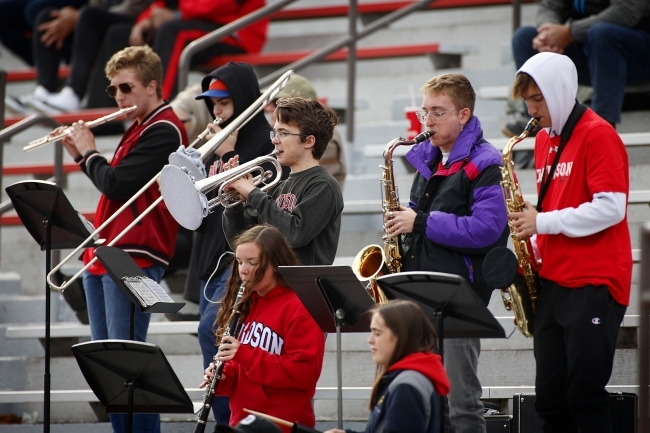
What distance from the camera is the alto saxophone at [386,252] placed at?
187 inches

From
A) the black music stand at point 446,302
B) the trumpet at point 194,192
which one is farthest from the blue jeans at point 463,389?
the trumpet at point 194,192

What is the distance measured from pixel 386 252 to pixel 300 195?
0.49 metres

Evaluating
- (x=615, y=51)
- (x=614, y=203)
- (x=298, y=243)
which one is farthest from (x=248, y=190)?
(x=615, y=51)

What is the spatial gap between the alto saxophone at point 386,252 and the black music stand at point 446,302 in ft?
2.28

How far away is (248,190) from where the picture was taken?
15.3 feet

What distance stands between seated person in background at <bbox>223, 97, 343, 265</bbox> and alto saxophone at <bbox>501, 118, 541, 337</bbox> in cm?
76

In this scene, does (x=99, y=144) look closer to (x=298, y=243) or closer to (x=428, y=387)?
(x=298, y=243)

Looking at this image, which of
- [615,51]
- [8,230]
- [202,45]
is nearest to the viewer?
[615,51]

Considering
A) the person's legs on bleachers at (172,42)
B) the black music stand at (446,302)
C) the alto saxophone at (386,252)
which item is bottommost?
the black music stand at (446,302)

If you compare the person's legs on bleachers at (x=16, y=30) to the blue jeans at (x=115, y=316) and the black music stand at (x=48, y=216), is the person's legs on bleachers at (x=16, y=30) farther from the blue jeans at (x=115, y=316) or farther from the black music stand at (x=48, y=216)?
the blue jeans at (x=115, y=316)

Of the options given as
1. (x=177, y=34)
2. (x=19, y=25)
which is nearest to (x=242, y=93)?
(x=177, y=34)

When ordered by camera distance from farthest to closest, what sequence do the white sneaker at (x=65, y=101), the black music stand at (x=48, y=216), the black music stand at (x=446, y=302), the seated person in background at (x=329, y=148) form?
the white sneaker at (x=65, y=101) → the seated person in background at (x=329, y=148) → the black music stand at (x=48, y=216) → the black music stand at (x=446, y=302)

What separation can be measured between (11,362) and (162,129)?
2189mm

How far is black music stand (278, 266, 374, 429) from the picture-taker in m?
4.10
